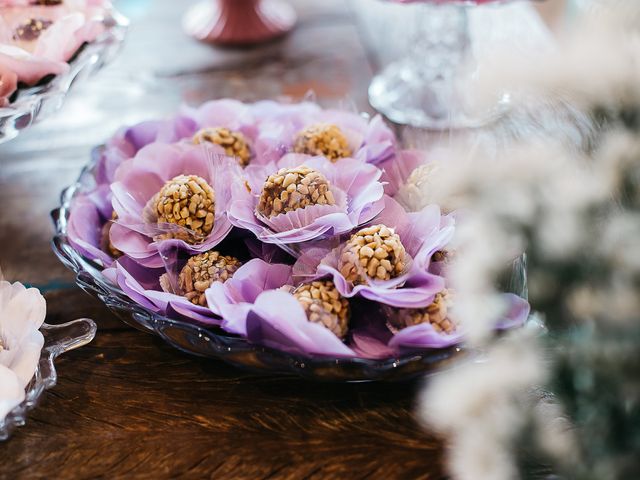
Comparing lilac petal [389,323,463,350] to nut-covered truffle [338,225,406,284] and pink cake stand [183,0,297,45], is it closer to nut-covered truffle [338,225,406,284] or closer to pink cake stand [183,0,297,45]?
nut-covered truffle [338,225,406,284]

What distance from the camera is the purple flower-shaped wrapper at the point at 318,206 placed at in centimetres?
50

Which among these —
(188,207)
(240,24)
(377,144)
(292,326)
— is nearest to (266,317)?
(292,326)

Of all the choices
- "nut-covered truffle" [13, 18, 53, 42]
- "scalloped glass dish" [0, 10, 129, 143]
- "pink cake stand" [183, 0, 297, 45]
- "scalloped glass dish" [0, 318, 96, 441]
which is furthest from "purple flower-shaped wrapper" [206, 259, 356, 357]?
"pink cake stand" [183, 0, 297, 45]

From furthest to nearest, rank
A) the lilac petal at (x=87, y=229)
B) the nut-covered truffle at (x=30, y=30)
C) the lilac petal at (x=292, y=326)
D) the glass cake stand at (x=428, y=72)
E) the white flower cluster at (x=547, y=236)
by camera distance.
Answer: the glass cake stand at (x=428, y=72) < the nut-covered truffle at (x=30, y=30) < the lilac petal at (x=87, y=229) < the lilac petal at (x=292, y=326) < the white flower cluster at (x=547, y=236)

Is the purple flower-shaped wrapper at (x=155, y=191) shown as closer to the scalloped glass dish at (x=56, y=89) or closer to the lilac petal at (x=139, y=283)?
the lilac petal at (x=139, y=283)

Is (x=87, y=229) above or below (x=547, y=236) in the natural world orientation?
below

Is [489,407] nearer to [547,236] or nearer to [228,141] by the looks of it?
[547,236]

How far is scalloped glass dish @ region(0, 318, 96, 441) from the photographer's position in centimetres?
45

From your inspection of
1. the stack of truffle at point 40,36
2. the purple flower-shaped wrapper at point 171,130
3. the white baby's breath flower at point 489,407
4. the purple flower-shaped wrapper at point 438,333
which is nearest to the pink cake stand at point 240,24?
the stack of truffle at point 40,36

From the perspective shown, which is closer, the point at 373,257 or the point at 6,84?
the point at 373,257

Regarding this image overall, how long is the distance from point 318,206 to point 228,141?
16 cm

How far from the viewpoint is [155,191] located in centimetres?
59

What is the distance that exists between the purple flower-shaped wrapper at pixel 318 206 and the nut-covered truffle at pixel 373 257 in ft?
0.07

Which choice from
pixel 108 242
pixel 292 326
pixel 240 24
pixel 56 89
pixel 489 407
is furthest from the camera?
pixel 240 24
